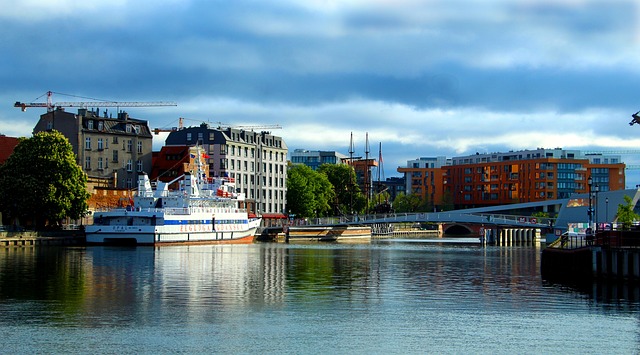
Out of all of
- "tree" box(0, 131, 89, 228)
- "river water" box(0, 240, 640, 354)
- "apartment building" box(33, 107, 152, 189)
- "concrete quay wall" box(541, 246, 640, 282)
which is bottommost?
"river water" box(0, 240, 640, 354)

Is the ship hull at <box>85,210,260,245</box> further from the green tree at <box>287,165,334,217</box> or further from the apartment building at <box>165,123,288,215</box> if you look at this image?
the green tree at <box>287,165,334,217</box>

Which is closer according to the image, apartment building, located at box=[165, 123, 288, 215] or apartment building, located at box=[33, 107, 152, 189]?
apartment building, located at box=[33, 107, 152, 189]

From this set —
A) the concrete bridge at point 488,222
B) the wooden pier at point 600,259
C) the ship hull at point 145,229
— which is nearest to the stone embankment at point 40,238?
the ship hull at point 145,229

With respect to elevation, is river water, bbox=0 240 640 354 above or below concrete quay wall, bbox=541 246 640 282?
below

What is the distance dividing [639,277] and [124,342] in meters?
35.9

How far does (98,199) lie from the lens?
12862cm

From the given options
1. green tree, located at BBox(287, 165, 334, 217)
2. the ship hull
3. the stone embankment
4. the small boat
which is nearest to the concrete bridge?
green tree, located at BBox(287, 165, 334, 217)

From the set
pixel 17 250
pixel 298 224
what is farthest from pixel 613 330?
pixel 298 224

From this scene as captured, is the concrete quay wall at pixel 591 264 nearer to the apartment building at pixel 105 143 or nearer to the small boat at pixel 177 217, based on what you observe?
the small boat at pixel 177 217

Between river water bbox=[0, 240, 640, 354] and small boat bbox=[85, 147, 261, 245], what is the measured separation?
34664 mm

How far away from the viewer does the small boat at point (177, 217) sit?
353ft

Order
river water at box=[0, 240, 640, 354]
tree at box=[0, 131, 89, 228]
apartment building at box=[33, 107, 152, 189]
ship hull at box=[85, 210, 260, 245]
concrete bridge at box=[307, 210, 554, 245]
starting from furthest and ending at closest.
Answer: apartment building at box=[33, 107, 152, 189] < concrete bridge at box=[307, 210, 554, 245] < ship hull at box=[85, 210, 260, 245] < tree at box=[0, 131, 89, 228] < river water at box=[0, 240, 640, 354]

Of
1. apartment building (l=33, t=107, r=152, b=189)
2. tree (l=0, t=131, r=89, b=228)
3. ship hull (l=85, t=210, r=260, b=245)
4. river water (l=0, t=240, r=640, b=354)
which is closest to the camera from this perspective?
river water (l=0, t=240, r=640, b=354)

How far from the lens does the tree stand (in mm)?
103188
